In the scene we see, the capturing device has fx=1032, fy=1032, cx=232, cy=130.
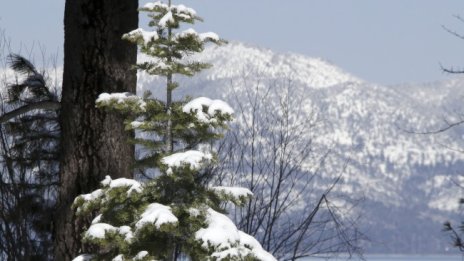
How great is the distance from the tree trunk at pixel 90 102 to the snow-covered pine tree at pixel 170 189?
0.91 m

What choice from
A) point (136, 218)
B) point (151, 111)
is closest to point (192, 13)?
point (151, 111)

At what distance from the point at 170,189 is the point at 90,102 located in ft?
4.94

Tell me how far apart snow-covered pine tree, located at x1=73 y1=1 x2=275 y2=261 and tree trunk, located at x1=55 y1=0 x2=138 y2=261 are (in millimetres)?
913

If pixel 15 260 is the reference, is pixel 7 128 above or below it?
above

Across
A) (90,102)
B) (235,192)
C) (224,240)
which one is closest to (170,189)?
(235,192)

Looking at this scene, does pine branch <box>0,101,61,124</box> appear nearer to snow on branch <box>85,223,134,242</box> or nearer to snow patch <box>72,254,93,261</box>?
snow patch <box>72,254,93,261</box>

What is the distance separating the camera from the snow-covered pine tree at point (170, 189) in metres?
5.67

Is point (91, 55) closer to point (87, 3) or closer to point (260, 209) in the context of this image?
point (87, 3)

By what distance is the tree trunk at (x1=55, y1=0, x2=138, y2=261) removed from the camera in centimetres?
716

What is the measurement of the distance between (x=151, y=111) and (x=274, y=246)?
4.21 metres

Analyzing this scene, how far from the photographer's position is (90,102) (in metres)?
7.23

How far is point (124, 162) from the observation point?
7.23 metres

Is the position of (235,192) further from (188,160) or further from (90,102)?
(90,102)

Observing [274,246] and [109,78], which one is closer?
[109,78]
